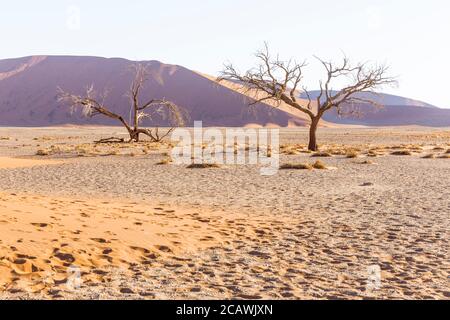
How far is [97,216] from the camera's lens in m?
9.68

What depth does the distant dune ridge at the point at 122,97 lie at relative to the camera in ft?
405

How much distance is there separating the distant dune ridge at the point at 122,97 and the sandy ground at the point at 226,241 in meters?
99.3

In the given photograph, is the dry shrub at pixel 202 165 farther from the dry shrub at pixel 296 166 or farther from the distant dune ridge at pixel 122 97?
the distant dune ridge at pixel 122 97

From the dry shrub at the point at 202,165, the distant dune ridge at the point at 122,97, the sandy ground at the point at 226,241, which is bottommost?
the sandy ground at the point at 226,241

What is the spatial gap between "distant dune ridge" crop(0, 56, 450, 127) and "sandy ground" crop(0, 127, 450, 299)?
99.3 m

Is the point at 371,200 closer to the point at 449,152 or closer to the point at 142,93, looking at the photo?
the point at 449,152

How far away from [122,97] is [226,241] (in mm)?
129286

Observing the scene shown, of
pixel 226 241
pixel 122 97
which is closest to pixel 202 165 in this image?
pixel 226 241

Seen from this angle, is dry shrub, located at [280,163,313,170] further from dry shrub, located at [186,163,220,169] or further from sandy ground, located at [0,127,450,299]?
sandy ground, located at [0,127,450,299]

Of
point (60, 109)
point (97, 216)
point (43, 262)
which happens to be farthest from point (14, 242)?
point (60, 109)

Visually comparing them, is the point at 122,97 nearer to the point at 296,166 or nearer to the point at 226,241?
the point at 296,166

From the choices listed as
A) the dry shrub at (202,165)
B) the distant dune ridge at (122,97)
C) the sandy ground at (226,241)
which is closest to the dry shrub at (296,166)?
the dry shrub at (202,165)

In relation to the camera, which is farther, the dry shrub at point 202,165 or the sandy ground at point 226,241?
the dry shrub at point 202,165
